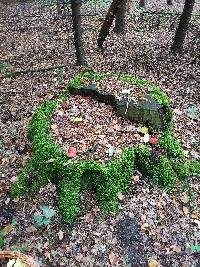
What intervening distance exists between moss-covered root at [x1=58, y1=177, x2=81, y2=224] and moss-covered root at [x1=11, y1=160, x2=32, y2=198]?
875 millimetres

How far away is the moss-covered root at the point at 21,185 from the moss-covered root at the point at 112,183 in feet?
4.82

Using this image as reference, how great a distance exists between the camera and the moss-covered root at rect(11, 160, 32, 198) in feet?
21.3

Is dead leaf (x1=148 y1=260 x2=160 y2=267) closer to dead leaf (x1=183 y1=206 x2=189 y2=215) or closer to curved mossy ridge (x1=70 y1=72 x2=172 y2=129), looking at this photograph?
dead leaf (x1=183 y1=206 x2=189 y2=215)

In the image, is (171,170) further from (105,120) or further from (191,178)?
(105,120)

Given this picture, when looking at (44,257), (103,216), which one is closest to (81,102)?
(103,216)

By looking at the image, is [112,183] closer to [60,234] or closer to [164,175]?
[164,175]

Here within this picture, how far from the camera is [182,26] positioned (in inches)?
450

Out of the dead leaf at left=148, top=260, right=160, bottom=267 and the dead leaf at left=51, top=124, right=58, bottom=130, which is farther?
the dead leaf at left=51, top=124, right=58, bottom=130

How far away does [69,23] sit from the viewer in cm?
1628

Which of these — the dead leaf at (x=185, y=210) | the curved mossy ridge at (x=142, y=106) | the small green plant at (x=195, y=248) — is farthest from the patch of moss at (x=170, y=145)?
the small green plant at (x=195, y=248)

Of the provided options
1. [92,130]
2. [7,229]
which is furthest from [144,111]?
[7,229]

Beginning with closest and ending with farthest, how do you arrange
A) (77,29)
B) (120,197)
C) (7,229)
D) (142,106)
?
(7,229)
(120,197)
(142,106)
(77,29)

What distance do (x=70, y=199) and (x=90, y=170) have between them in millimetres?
636

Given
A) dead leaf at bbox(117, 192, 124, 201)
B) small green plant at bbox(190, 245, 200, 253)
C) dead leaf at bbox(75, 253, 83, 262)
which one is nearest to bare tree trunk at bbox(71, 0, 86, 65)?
dead leaf at bbox(117, 192, 124, 201)
